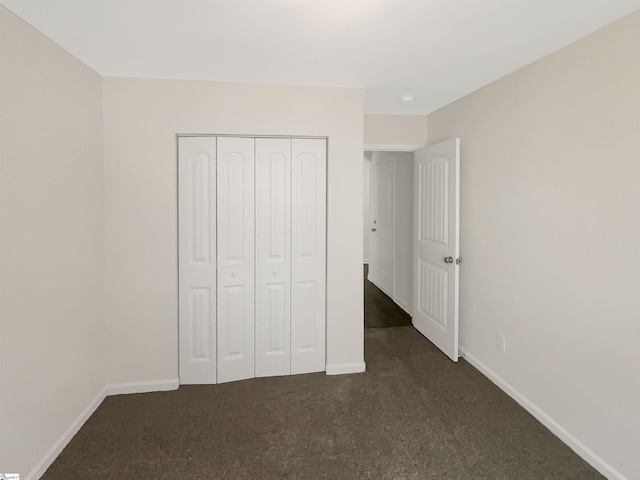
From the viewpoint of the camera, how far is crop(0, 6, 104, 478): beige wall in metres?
1.72

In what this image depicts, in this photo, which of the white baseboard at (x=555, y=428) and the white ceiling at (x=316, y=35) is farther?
the white baseboard at (x=555, y=428)

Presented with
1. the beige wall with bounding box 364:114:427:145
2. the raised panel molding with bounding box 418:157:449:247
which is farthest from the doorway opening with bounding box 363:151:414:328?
the raised panel molding with bounding box 418:157:449:247

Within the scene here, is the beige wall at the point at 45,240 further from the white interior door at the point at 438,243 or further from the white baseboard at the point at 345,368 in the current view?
the white interior door at the point at 438,243

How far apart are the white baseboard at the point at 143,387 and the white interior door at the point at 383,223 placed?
11.2ft

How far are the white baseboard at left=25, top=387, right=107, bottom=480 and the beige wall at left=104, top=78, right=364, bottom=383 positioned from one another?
0.68ft

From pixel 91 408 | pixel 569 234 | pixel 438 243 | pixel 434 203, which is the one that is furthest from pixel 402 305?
pixel 91 408

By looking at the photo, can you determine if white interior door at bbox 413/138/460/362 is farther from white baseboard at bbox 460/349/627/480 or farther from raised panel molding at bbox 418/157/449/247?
white baseboard at bbox 460/349/627/480

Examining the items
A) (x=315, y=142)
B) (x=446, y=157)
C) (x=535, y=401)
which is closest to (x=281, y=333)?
(x=315, y=142)

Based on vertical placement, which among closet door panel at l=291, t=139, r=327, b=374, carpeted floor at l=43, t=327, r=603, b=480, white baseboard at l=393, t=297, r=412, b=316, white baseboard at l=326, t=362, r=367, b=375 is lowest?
carpeted floor at l=43, t=327, r=603, b=480

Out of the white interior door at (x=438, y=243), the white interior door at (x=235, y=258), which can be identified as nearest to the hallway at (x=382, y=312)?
the white interior door at (x=438, y=243)

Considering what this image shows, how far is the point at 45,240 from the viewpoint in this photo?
1.99 meters

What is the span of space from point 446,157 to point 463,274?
1066 mm

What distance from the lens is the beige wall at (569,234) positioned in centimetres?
183

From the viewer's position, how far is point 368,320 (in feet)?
14.5
